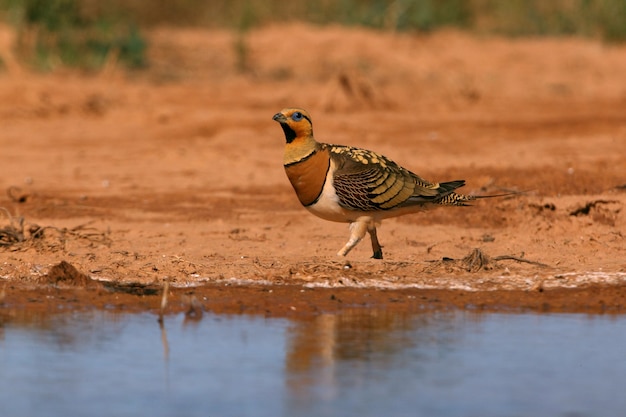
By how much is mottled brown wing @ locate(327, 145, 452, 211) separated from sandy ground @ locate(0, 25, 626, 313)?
463mm

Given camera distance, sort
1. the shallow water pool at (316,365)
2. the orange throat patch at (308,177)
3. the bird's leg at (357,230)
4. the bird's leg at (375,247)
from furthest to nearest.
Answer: the bird's leg at (375,247) < the bird's leg at (357,230) < the orange throat patch at (308,177) < the shallow water pool at (316,365)

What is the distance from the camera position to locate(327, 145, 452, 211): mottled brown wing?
7.47m

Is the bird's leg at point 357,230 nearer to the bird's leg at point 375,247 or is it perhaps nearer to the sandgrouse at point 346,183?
the sandgrouse at point 346,183

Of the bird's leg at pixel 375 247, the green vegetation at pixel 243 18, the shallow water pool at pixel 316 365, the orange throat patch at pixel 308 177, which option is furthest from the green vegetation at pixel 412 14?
the shallow water pool at pixel 316 365

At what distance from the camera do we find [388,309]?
7.20 meters

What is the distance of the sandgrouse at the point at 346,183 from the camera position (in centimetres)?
746

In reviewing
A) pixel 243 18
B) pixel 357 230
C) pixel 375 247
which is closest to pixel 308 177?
pixel 357 230

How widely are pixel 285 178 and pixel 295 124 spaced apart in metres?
4.19

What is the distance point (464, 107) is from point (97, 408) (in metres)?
11.1

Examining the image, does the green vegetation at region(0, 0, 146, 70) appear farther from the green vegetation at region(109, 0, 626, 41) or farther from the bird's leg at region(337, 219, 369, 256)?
the bird's leg at region(337, 219, 369, 256)

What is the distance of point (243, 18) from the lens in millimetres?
18375

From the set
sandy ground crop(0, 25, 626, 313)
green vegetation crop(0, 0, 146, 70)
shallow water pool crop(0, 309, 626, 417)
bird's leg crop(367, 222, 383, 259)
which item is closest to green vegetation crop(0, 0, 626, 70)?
green vegetation crop(0, 0, 146, 70)

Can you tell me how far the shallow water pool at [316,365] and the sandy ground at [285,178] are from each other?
51 cm

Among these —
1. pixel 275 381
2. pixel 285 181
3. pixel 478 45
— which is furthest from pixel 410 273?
pixel 478 45
